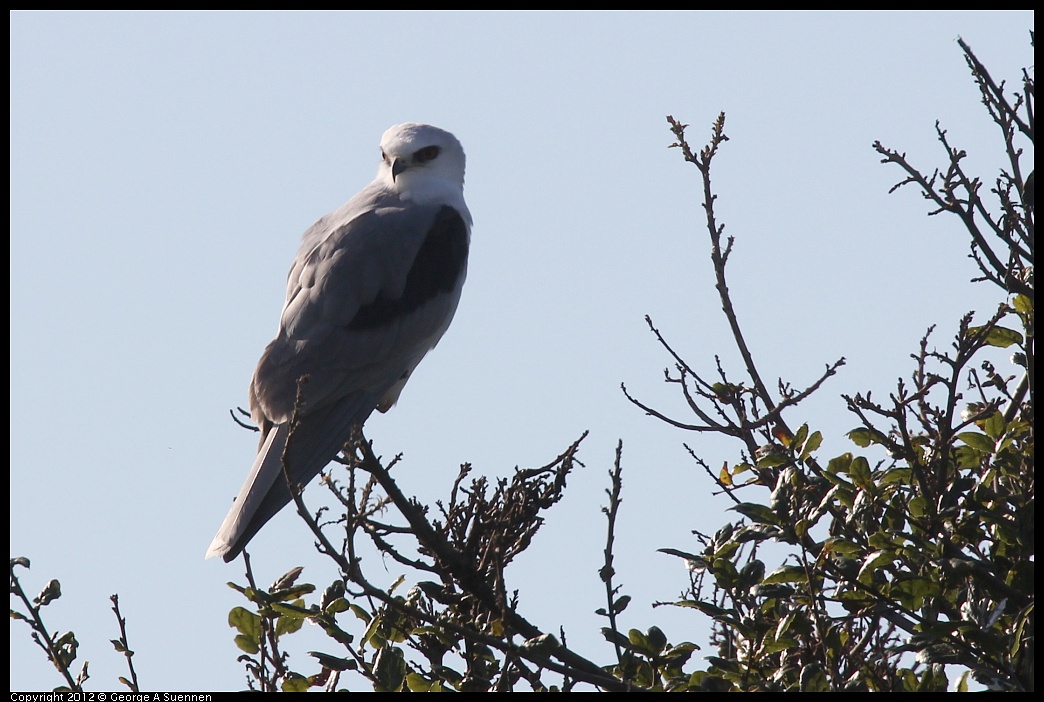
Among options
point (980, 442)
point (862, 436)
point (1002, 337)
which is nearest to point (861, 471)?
point (862, 436)

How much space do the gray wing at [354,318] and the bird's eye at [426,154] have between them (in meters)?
0.38

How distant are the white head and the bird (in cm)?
1

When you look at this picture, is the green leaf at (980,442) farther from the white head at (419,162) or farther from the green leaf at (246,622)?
the white head at (419,162)

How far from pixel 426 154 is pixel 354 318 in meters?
1.20

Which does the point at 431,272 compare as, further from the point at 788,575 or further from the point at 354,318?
the point at 788,575

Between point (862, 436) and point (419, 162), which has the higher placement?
point (419, 162)

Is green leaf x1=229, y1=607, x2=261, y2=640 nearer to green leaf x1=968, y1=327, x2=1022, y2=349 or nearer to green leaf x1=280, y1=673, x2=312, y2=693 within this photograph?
green leaf x1=280, y1=673, x2=312, y2=693

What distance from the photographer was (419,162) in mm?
5781

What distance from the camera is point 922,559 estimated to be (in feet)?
8.08

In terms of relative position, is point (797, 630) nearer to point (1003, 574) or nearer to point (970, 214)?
point (1003, 574)

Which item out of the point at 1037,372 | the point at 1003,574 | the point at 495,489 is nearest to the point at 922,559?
the point at 1003,574

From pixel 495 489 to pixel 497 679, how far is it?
657 millimetres

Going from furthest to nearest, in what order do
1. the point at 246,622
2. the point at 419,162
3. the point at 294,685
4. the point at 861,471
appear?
the point at 419,162
the point at 246,622
the point at 861,471
the point at 294,685

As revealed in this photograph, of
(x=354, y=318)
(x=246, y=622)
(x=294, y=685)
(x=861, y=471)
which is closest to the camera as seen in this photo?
(x=294, y=685)
